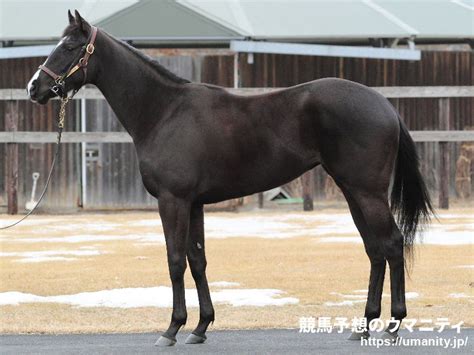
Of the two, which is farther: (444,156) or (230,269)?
(444,156)

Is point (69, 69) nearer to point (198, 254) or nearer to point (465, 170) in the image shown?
point (198, 254)

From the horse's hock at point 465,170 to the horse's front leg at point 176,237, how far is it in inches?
574

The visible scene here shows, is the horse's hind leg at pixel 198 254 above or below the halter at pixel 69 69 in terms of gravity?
below

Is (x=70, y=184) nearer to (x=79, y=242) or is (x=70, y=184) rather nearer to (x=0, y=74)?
(x=0, y=74)

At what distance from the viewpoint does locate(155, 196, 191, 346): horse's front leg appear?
7.93 meters

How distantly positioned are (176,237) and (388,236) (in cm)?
162

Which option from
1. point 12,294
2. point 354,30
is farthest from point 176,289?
point 354,30

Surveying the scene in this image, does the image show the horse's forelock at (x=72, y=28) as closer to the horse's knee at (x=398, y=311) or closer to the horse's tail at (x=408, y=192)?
the horse's tail at (x=408, y=192)

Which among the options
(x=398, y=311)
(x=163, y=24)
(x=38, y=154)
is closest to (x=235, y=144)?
(x=398, y=311)

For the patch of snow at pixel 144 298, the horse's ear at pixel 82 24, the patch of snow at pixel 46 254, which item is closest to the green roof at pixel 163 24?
the patch of snow at pixel 46 254

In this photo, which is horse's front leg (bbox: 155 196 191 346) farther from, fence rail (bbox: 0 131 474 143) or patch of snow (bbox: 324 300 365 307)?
fence rail (bbox: 0 131 474 143)

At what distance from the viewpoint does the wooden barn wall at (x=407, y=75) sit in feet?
70.3

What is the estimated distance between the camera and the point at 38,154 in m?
21.2

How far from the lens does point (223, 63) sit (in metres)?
21.0
